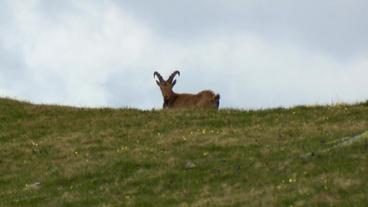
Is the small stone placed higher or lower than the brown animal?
lower

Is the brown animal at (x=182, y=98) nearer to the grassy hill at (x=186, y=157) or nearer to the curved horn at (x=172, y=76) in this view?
the curved horn at (x=172, y=76)

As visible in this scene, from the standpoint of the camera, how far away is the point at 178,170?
25.0 m

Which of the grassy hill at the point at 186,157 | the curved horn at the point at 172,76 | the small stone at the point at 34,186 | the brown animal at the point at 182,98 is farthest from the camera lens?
the curved horn at the point at 172,76

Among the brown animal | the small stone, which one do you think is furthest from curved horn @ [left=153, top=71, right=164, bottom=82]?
the small stone

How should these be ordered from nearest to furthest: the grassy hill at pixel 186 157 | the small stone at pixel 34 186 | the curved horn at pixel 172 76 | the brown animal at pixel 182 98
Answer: the grassy hill at pixel 186 157
the small stone at pixel 34 186
the brown animal at pixel 182 98
the curved horn at pixel 172 76

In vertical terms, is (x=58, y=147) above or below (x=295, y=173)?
above

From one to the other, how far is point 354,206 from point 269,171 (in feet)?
16.5

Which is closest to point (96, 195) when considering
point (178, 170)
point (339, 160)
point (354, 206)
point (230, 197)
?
point (178, 170)

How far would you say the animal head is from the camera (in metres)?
43.7

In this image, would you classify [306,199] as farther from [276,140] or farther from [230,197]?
[276,140]

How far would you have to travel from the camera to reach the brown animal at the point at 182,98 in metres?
40.3

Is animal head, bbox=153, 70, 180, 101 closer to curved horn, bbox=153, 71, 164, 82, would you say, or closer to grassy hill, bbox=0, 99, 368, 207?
curved horn, bbox=153, 71, 164, 82

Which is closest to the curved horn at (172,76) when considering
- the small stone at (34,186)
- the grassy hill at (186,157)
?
the grassy hill at (186,157)

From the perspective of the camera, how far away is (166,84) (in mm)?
43938
